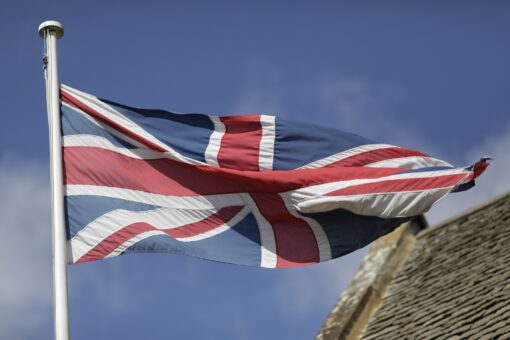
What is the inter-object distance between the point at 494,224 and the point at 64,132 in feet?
21.6

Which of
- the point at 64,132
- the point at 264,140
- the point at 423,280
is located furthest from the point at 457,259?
the point at 64,132

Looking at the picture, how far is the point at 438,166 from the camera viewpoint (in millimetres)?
12000

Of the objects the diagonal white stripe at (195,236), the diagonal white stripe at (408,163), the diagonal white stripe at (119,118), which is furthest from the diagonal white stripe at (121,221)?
the diagonal white stripe at (408,163)

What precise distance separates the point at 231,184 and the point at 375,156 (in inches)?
65.0

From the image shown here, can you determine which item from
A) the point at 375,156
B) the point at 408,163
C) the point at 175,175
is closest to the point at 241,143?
the point at 175,175

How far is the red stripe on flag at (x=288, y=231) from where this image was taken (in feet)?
36.6

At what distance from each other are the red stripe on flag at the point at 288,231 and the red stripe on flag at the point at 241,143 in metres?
0.38

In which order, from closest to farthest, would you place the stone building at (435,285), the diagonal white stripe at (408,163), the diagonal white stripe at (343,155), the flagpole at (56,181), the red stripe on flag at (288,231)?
the flagpole at (56,181), the red stripe on flag at (288,231), the diagonal white stripe at (343,155), the diagonal white stripe at (408,163), the stone building at (435,285)

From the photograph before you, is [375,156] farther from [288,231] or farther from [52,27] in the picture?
[52,27]

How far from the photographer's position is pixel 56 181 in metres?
9.76

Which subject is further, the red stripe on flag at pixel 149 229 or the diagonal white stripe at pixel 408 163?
the diagonal white stripe at pixel 408 163

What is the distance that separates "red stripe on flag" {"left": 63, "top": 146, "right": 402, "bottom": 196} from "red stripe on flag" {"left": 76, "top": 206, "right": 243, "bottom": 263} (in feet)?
0.76

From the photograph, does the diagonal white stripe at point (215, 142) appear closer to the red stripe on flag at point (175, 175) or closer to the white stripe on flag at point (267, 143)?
the red stripe on flag at point (175, 175)

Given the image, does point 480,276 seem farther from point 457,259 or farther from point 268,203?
point 268,203
